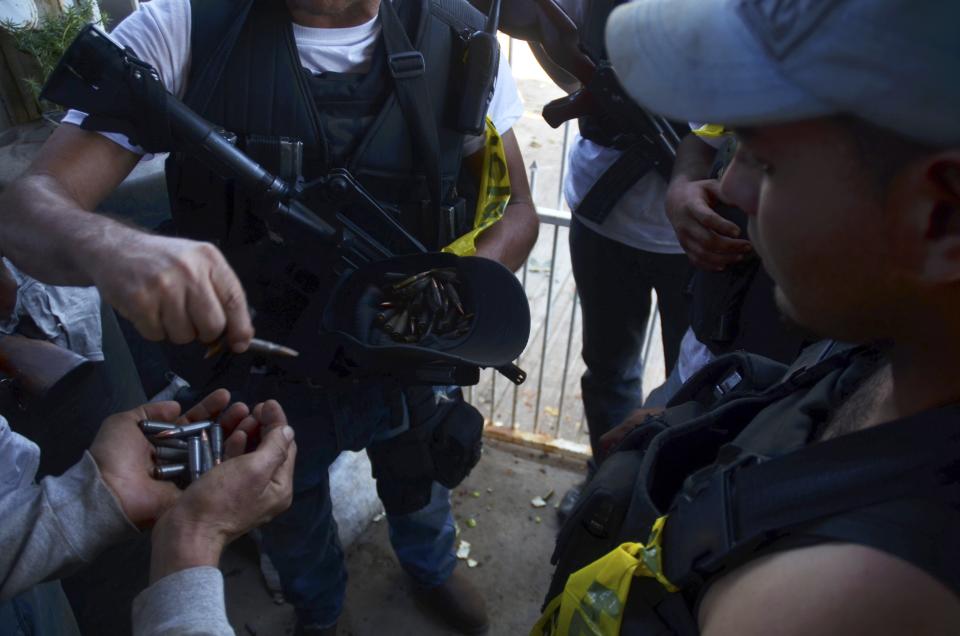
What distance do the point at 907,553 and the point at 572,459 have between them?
3.12 m

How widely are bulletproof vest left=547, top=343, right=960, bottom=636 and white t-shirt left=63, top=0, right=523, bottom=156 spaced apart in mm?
1405

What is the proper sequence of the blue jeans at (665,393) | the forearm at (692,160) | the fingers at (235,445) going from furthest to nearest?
1. the forearm at (692,160)
2. the blue jeans at (665,393)
3. the fingers at (235,445)

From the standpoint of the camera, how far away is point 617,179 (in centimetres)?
261

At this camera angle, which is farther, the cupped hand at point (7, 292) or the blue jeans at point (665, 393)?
the blue jeans at point (665, 393)

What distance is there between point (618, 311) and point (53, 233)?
2143 mm

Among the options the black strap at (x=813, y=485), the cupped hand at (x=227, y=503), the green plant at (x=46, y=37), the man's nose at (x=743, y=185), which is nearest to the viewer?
the black strap at (x=813, y=485)

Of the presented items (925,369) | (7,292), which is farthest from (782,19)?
(7,292)

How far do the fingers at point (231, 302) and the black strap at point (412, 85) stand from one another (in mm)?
907

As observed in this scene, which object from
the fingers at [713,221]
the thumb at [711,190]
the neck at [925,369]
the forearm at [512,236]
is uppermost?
the neck at [925,369]

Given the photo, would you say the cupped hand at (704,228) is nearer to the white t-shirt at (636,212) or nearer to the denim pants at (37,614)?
the white t-shirt at (636,212)

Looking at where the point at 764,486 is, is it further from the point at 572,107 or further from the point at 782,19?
the point at 572,107

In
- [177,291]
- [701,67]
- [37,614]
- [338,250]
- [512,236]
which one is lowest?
[37,614]

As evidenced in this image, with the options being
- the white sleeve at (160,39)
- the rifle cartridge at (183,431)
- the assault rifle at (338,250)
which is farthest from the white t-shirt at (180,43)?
the rifle cartridge at (183,431)

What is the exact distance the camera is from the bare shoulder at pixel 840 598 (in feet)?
2.39
